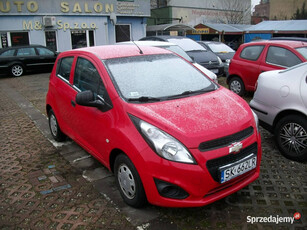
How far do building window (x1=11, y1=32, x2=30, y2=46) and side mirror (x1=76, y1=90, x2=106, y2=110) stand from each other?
667 inches

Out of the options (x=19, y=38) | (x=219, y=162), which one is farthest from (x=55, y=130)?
(x=19, y=38)

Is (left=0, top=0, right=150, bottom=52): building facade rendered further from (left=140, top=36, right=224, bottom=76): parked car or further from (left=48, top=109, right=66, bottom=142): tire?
(left=48, top=109, right=66, bottom=142): tire

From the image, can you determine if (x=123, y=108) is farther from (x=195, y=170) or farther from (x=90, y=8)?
(x=90, y=8)

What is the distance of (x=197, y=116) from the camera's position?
3.11 meters

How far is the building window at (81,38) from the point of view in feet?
66.1

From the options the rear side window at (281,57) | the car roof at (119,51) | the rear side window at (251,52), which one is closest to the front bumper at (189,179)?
the car roof at (119,51)

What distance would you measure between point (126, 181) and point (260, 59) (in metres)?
6.01

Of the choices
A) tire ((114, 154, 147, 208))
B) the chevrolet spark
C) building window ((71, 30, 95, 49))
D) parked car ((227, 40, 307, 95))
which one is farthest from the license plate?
building window ((71, 30, 95, 49))

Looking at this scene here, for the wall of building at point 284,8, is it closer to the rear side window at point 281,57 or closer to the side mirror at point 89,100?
the rear side window at point 281,57

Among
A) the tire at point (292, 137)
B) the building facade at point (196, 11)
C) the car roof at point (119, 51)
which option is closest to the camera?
the car roof at point (119, 51)

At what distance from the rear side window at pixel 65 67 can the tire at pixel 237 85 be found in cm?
539

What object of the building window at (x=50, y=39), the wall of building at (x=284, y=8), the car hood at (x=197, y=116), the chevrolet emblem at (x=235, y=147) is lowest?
the chevrolet emblem at (x=235, y=147)

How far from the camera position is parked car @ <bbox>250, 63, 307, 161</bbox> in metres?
4.17

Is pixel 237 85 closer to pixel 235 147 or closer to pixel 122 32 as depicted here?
pixel 235 147
